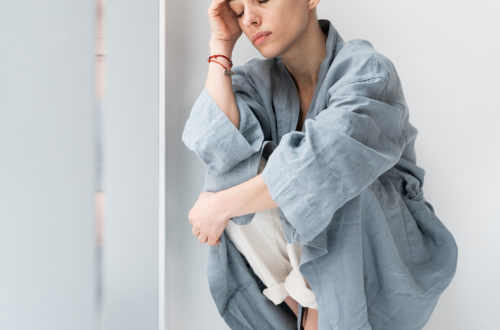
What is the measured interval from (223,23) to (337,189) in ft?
1.43

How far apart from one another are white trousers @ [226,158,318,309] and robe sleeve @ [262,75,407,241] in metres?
0.11

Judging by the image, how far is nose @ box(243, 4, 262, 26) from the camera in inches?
34.6

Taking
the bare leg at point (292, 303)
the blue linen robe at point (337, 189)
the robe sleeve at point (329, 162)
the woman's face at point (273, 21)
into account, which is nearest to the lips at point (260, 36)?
Result: the woman's face at point (273, 21)

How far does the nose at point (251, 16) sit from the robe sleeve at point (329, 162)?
23 centimetres

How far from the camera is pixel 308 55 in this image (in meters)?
0.97

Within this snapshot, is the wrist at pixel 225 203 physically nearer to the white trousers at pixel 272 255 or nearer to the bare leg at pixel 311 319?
the white trousers at pixel 272 255

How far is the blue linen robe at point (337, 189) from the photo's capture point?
2.42 ft

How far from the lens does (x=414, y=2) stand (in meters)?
1.17

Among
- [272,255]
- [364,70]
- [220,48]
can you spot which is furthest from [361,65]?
[272,255]
